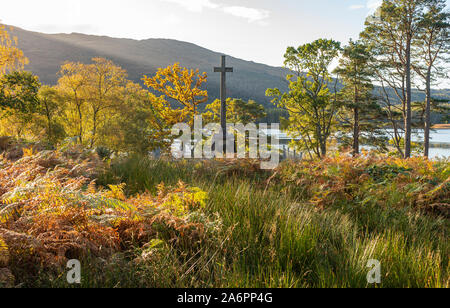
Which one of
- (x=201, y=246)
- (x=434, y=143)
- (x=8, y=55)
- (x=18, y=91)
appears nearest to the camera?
(x=201, y=246)

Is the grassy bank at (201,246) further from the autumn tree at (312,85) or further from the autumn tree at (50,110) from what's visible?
the autumn tree at (312,85)

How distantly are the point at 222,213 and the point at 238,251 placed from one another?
0.84 metres

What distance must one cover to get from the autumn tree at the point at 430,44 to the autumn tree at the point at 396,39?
2.42ft

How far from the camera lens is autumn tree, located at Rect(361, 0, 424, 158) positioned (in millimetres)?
23750

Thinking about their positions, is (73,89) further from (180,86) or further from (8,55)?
(180,86)

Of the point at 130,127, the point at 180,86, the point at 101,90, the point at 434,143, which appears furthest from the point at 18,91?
the point at 434,143

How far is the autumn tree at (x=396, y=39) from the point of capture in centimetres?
2375

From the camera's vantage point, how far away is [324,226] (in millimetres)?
2889

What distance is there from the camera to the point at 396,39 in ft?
82.8

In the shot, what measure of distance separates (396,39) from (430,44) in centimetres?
333

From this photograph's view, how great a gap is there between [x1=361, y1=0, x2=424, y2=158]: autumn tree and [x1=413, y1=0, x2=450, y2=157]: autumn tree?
739mm

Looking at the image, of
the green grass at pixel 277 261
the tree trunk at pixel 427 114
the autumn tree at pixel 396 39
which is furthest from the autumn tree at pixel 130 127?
the tree trunk at pixel 427 114

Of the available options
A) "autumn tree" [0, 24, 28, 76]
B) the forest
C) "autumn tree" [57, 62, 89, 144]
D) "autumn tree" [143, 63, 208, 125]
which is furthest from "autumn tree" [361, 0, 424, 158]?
"autumn tree" [0, 24, 28, 76]
